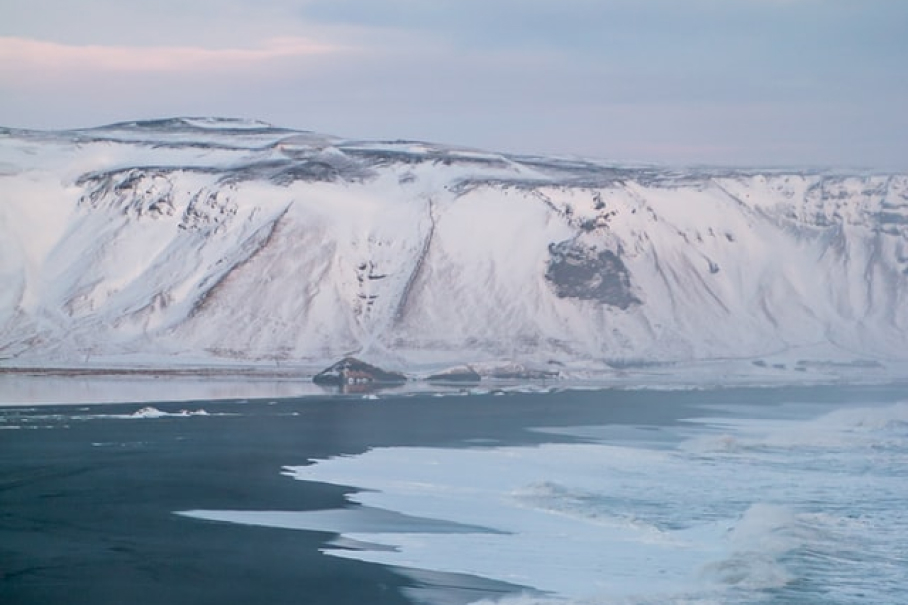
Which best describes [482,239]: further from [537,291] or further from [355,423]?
[355,423]

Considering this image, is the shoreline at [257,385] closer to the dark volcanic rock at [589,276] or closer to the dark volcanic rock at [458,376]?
the dark volcanic rock at [458,376]

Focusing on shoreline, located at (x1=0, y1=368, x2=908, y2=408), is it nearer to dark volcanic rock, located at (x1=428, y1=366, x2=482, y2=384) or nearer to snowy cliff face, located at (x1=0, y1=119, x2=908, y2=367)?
dark volcanic rock, located at (x1=428, y1=366, x2=482, y2=384)

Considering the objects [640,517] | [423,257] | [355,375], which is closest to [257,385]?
[355,375]

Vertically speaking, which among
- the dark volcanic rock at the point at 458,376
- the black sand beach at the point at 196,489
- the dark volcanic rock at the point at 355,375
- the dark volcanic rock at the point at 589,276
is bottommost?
the dark volcanic rock at the point at 458,376

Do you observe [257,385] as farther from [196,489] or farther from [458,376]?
[196,489]

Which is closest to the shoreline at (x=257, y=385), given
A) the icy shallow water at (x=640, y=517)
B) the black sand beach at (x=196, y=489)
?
the black sand beach at (x=196, y=489)

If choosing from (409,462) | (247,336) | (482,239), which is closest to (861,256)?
(482,239)
